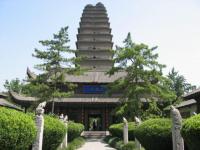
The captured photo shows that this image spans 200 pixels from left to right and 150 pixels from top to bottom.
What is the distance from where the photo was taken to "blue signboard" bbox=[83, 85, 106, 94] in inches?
1528

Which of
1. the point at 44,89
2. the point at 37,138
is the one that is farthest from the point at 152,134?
the point at 44,89

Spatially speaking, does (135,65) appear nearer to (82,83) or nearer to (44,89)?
(44,89)

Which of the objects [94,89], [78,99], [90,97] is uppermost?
[94,89]

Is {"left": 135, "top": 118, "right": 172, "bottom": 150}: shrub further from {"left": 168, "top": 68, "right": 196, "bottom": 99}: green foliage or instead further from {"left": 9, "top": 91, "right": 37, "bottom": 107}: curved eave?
{"left": 168, "top": 68, "right": 196, "bottom": 99}: green foliage

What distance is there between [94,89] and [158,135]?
28.2 m

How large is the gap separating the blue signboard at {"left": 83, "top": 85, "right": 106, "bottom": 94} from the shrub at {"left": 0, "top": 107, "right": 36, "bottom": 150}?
29938 millimetres

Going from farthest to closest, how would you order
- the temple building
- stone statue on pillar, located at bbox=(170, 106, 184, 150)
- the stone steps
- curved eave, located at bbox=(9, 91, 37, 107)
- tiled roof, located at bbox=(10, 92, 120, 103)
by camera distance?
the temple building
tiled roof, located at bbox=(10, 92, 120, 103)
curved eave, located at bbox=(9, 91, 37, 107)
the stone steps
stone statue on pillar, located at bbox=(170, 106, 184, 150)

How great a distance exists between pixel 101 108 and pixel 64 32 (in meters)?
12.2

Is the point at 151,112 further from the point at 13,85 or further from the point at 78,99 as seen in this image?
the point at 13,85

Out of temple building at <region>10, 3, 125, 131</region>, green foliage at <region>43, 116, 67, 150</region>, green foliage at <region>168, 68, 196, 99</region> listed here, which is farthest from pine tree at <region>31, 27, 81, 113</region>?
green foliage at <region>168, 68, 196, 99</region>

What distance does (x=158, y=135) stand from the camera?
10.9 metres

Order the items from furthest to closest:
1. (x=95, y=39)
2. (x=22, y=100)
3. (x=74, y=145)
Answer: (x=95, y=39), (x=22, y=100), (x=74, y=145)

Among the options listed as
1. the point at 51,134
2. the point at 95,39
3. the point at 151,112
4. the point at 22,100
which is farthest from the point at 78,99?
the point at 51,134

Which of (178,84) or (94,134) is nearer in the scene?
(94,134)
